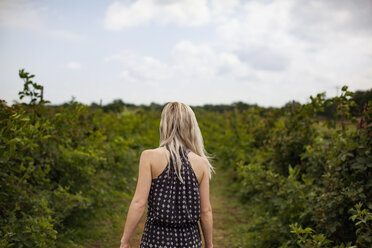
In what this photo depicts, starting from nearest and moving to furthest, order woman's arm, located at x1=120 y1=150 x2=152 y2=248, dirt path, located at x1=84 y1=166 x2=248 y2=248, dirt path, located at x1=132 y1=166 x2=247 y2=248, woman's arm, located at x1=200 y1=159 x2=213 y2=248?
woman's arm, located at x1=120 y1=150 x2=152 y2=248 < woman's arm, located at x1=200 y1=159 x2=213 y2=248 < dirt path, located at x1=84 y1=166 x2=248 y2=248 < dirt path, located at x1=132 y1=166 x2=247 y2=248

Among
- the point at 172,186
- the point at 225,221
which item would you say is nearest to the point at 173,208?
the point at 172,186

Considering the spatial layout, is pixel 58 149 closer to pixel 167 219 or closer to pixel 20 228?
pixel 20 228

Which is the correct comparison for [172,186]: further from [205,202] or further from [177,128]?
[177,128]

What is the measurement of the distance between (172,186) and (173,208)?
16 centimetres

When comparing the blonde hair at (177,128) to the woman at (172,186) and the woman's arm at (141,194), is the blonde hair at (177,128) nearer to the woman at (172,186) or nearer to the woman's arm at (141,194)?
the woman at (172,186)

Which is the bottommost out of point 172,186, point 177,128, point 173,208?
point 173,208

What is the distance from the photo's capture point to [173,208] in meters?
2.53

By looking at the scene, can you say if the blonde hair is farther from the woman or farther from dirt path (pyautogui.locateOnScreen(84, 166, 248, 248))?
dirt path (pyautogui.locateOnScreen(84, 166, 248, 248))

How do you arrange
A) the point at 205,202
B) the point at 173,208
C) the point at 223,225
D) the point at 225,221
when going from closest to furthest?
1. the point at 173,208
2. the point at 205,202
3. the point at 223,225
4. the point at 225,221

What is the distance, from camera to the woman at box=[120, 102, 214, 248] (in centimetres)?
254

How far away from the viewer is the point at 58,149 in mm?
5109

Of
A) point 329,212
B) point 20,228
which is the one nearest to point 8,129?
point 20,228

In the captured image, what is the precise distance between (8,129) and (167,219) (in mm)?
1822

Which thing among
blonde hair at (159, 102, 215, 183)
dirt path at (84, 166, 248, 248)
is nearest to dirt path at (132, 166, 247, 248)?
dirt path at (84, 166, 248, 248)
